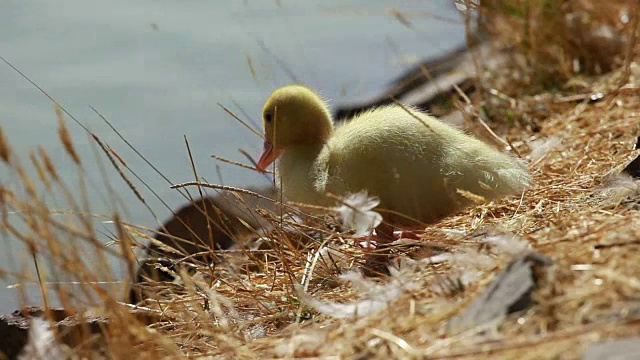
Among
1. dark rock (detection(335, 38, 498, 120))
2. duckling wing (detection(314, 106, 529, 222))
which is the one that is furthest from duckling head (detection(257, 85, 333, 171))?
dark rock (detection(335, 38, 498, 120))

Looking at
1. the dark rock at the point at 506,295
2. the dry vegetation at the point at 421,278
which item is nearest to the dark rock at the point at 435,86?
the dry vegetation at the point at 421,278

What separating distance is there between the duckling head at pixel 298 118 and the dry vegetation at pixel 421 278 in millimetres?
305

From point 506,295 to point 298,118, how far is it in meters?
1.57

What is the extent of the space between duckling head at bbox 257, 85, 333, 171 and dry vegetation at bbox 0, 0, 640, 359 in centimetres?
30

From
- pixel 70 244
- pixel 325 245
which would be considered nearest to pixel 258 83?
pixel 325 245

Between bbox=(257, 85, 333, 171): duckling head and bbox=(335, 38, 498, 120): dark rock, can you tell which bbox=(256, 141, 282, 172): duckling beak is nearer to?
bbox=(257, 85, 333, 171): duckling head

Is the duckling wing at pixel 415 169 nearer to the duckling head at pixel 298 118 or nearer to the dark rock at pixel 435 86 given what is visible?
the duckling head at pixel 298 118

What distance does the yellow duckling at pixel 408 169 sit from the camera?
9.95 ft

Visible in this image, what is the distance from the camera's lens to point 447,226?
3.61 meters

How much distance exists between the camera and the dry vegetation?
6.22 ft

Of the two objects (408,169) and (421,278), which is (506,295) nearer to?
(421,278)

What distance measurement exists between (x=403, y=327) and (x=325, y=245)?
1219mm

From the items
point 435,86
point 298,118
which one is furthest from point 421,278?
point 435,86

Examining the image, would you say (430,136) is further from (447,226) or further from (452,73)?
(452,73)
